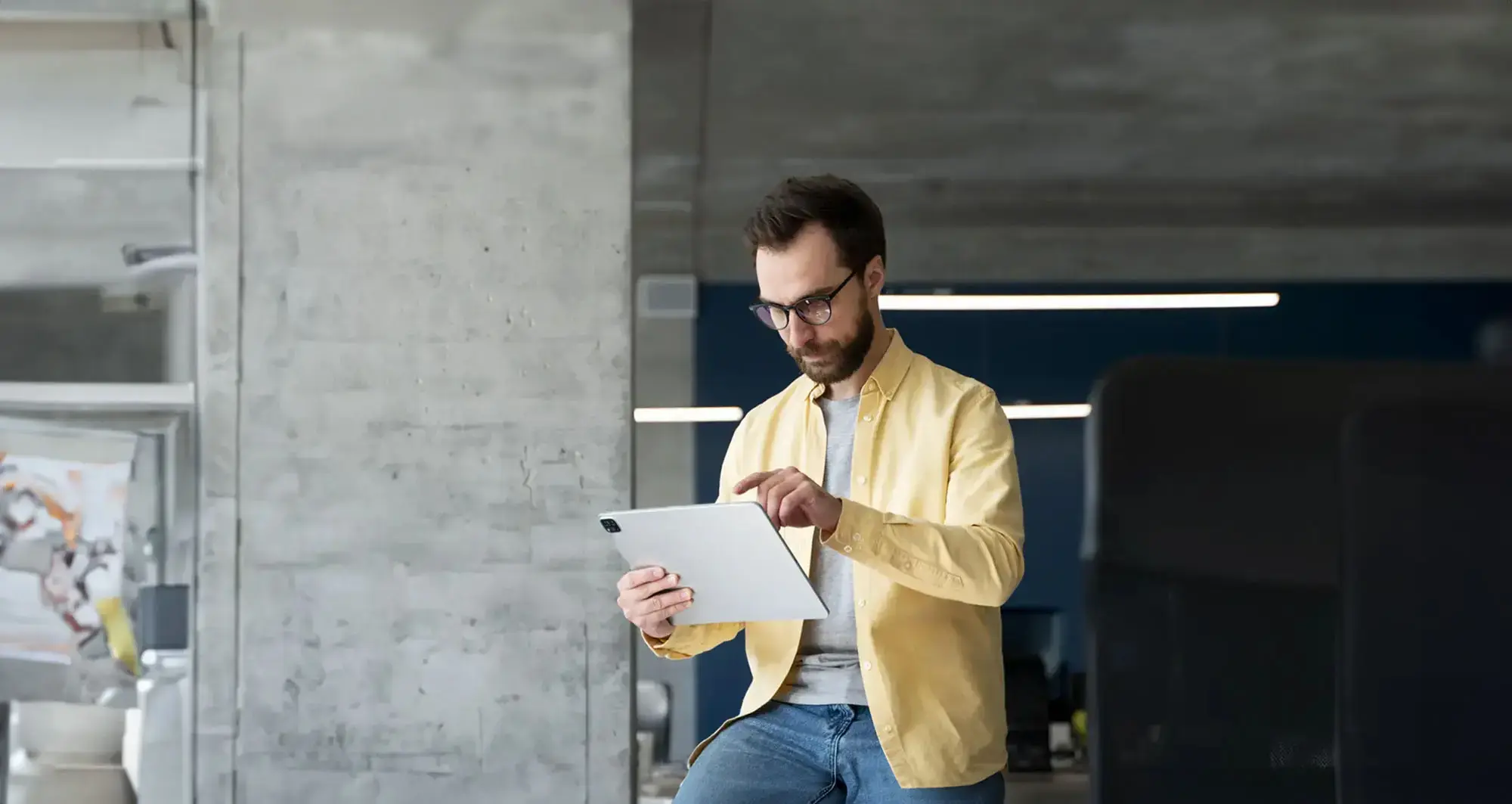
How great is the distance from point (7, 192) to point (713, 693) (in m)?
2.93

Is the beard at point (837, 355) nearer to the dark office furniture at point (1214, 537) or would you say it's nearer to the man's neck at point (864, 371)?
the man's neck at point (864, 371)

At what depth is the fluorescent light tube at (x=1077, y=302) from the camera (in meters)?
4.71

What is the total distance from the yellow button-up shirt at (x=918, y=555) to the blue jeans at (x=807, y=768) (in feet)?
0.07

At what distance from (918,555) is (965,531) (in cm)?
8

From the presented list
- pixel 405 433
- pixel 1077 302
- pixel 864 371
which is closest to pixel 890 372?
pixel 864 371

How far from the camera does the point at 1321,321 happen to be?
14.7 ft

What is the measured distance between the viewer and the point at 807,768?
1581 millimetres

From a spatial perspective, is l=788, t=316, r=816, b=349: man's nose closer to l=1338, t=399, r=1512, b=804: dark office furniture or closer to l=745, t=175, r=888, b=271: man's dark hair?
l=745, t=175, r=888, b=271: man's dark hair

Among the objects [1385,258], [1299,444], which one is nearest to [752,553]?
[1299,444]

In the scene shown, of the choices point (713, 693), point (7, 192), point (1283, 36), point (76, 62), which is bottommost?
point (713, 693)

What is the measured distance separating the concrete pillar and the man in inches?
32.8

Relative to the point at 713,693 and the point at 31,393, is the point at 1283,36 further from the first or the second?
the point at 31,393

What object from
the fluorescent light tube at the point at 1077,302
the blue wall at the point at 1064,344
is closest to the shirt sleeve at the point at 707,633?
the blue wall at the point at 1064,344

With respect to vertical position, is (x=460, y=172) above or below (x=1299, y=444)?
above
